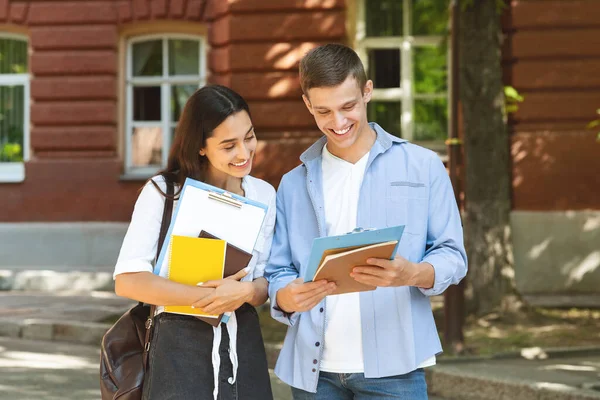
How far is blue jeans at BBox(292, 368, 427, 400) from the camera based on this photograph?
121 inches

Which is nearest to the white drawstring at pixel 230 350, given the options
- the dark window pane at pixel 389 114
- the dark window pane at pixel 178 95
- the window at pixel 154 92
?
the dark window pane at pixel 389 114

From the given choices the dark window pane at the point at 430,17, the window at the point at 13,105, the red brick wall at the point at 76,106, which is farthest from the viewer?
the window at the point at 13,105

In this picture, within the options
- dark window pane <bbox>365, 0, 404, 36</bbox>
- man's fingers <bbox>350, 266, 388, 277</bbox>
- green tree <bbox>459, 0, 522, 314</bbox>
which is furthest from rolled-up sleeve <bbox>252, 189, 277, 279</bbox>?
dark window pane <bbox>365, 0, 404, 36</bbox>

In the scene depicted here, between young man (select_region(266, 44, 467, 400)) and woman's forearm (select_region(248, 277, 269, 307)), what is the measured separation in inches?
1.4

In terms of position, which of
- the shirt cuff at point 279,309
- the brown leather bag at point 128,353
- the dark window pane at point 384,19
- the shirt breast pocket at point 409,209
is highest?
the dark window pane at point 384,19

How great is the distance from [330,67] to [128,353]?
1057mm

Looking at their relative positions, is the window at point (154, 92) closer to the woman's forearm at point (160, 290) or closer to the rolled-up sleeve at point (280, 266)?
the rolled-up sleeve at point (280, 266)

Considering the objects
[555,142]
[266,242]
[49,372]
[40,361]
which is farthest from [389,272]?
[555,142]

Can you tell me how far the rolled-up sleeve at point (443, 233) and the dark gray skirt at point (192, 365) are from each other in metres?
0.58

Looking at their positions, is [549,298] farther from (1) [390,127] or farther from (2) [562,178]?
(1) [390,127]

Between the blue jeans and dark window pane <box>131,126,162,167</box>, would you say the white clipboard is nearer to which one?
the blue jeans

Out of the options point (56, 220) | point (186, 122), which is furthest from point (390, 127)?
point (186, 122)

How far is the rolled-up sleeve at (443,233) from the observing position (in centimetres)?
307

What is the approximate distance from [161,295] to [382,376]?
699mm
